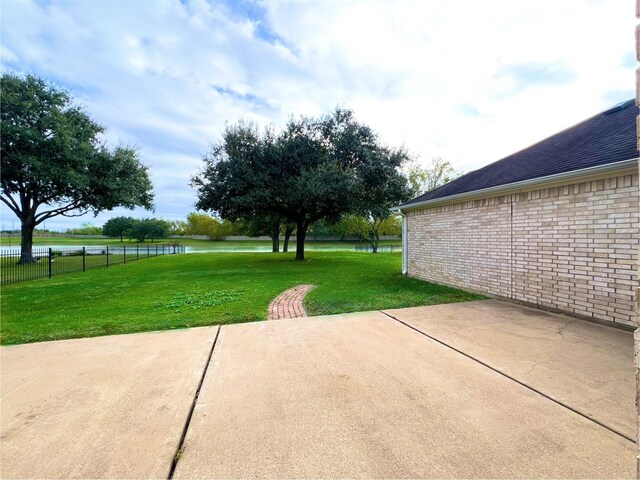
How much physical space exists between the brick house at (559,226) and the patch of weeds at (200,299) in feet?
18.4

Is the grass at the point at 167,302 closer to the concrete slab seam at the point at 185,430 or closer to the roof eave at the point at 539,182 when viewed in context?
the concrete slab seam at the point at 185,430

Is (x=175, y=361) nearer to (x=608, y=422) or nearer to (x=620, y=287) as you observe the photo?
(x=608, y=422)

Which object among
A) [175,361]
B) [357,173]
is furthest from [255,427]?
[357,173]

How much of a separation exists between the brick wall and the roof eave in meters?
0.16

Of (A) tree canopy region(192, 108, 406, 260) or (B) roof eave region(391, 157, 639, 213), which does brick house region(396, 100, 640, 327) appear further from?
(A) tree canopy region(192, 108, 406, 260)

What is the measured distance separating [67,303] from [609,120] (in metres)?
12.1

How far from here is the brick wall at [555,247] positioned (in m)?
4.05

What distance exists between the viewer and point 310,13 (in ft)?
22.7

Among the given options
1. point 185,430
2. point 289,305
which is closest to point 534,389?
point 185,430

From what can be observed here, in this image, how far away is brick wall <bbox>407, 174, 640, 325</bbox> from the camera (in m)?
4.05

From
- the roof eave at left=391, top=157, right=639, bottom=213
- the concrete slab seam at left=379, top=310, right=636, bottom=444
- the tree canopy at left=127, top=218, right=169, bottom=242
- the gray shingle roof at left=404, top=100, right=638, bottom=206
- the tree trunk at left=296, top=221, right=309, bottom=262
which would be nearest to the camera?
the concrete slab seam at left=379, top=310, right=636, bottom=444

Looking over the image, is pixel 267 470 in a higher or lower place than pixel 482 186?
lower

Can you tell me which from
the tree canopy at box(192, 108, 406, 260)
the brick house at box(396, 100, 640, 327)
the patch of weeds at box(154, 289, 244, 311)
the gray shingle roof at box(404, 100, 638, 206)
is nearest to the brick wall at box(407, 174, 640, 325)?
the brick house at box(396, 100, 640, 327)

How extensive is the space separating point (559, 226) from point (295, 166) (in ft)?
36.6
